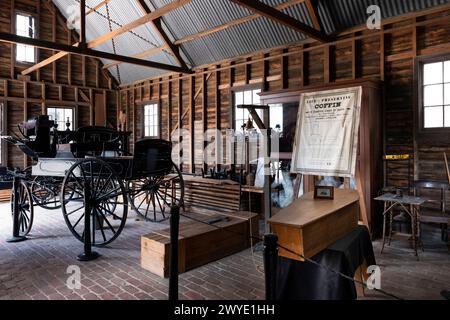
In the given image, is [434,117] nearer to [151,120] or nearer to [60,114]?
[151,120]

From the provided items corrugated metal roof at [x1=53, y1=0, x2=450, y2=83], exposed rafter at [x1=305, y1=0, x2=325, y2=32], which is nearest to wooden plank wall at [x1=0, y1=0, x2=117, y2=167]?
corrugated metal roof at [x1=53, y1=0, x2=450, y2=83]

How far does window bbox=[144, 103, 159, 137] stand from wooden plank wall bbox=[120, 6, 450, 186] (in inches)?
71.8

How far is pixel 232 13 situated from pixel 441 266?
5.86 meters

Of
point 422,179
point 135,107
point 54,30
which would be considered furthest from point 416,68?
point 54,30

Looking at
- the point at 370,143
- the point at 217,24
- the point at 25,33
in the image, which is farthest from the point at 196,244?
the point at 25,33

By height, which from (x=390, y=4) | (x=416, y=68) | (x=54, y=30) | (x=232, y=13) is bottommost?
(x=416, y=68)

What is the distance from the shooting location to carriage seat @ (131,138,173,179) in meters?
4.62

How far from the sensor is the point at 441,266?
4.07 meters

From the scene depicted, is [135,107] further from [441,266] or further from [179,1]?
[441,266]
